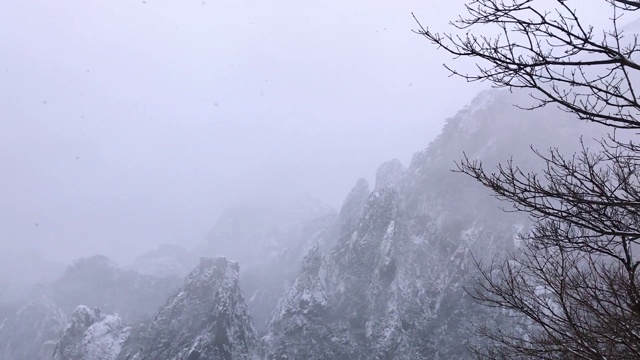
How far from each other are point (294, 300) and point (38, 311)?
2481 inches

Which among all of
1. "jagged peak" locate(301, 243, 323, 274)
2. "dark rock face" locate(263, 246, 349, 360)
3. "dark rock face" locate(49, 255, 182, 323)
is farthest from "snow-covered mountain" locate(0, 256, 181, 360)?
"jagged peak" locate(301, 243, 323, 274)

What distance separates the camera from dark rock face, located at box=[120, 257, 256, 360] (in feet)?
158

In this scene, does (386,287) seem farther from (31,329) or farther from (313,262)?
(31,329)

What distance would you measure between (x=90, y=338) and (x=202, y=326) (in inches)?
668

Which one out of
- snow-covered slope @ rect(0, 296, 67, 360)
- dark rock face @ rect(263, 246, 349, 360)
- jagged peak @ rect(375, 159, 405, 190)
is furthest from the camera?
jagged peak @ rect(375, 159, 405, 190)

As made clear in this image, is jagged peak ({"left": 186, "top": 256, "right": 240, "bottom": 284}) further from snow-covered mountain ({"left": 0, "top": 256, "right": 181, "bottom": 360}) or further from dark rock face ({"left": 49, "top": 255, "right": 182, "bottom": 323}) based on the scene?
dark rock face ({"left": 49, "top": 255, "right": 182, "bottom": 323})

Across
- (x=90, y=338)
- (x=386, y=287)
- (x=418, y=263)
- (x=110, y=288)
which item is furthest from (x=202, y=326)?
(x=110, y=288)

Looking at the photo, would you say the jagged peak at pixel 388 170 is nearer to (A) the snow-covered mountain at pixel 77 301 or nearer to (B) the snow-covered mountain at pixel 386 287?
(B) the snow-covered mountain at pixel 386 287

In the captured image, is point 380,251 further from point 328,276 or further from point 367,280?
point 328,276

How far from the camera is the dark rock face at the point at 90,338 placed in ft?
172

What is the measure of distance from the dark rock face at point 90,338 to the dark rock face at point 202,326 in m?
1.93

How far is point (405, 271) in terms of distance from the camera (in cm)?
5141

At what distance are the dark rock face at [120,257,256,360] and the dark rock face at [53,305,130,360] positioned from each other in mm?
1931

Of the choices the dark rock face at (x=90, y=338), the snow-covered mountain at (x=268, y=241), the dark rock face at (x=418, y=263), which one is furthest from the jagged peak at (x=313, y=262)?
the dark rock face at (x=90, y=338)
